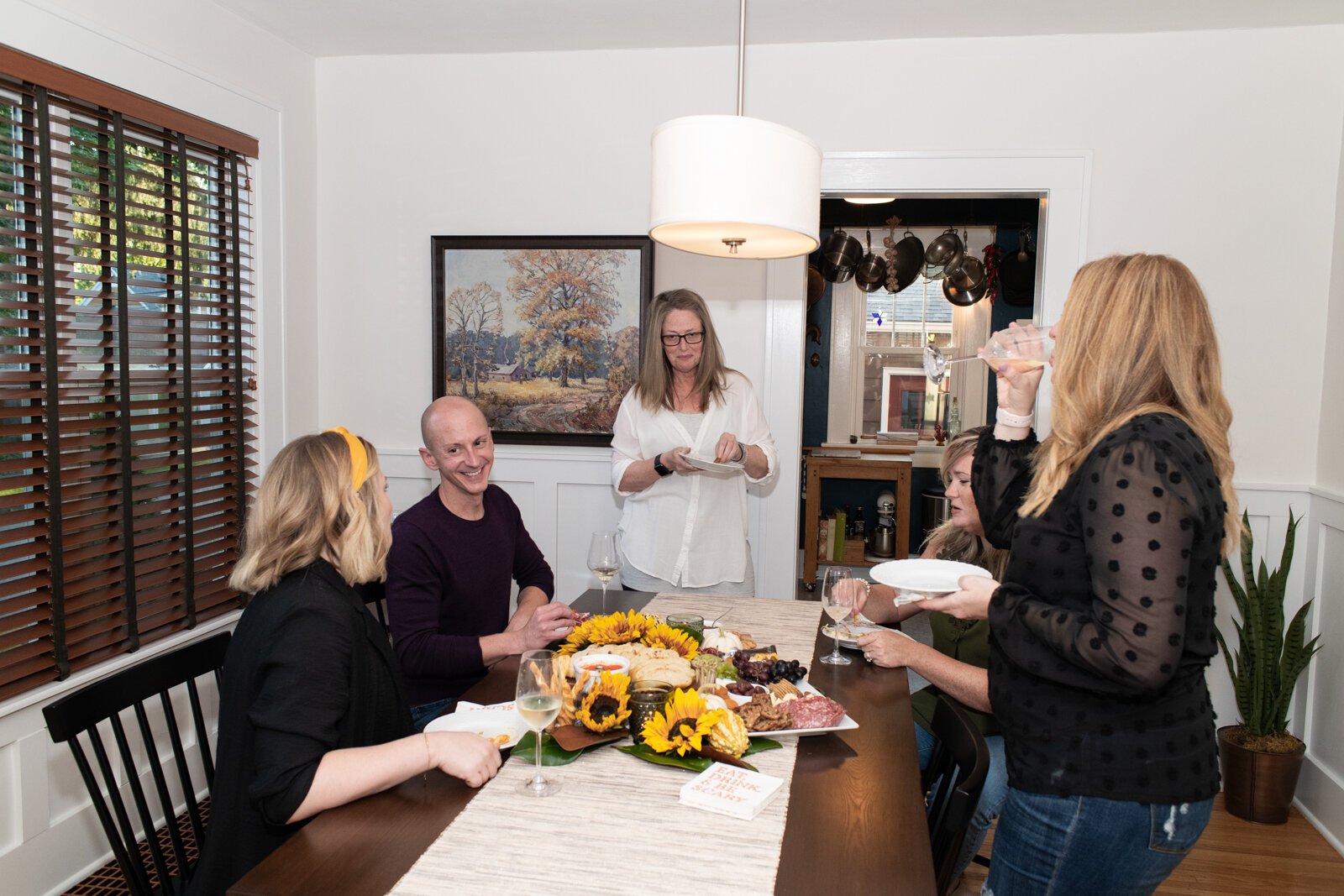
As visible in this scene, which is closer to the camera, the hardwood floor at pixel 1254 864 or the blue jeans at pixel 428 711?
the blue jeans at pixel 428 711

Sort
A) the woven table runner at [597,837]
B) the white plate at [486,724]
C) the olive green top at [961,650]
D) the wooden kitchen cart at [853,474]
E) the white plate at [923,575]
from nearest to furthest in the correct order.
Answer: the woven table runner at [597,837] → the white plate at [486,724] → the white plate at [923,575] → the olive green top at [961,650] → the wooden kitchen cart at [853,474]

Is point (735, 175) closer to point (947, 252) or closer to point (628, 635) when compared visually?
point (628, 635)

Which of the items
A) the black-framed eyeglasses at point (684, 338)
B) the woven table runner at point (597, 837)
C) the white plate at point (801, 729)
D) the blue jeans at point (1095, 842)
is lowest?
the blue jeans at point (1095, 842)

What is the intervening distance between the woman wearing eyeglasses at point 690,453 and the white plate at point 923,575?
1.12 m

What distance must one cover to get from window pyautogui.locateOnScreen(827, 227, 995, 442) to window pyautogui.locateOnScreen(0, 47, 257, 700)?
5615mm

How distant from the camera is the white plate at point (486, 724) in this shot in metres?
1.64

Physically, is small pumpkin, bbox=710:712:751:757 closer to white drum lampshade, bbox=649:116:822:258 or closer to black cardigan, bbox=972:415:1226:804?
black cardigan, bbox=972:415:1226:804

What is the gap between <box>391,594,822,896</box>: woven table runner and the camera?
1203mm

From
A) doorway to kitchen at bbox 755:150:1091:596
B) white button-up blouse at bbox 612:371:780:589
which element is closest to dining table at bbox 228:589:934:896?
white button-up blouse at bbox 612:371:780:589

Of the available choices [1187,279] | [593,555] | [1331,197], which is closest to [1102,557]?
[1187,279]

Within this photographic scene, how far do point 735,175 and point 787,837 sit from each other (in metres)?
1.17

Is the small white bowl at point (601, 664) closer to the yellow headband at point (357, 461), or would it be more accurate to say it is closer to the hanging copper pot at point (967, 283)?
the yellow headband at point (357, 461)

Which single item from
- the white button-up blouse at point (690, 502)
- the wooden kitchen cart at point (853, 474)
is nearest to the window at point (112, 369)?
the white button-up blouse at point (690, 502)

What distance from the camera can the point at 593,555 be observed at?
2227mm
